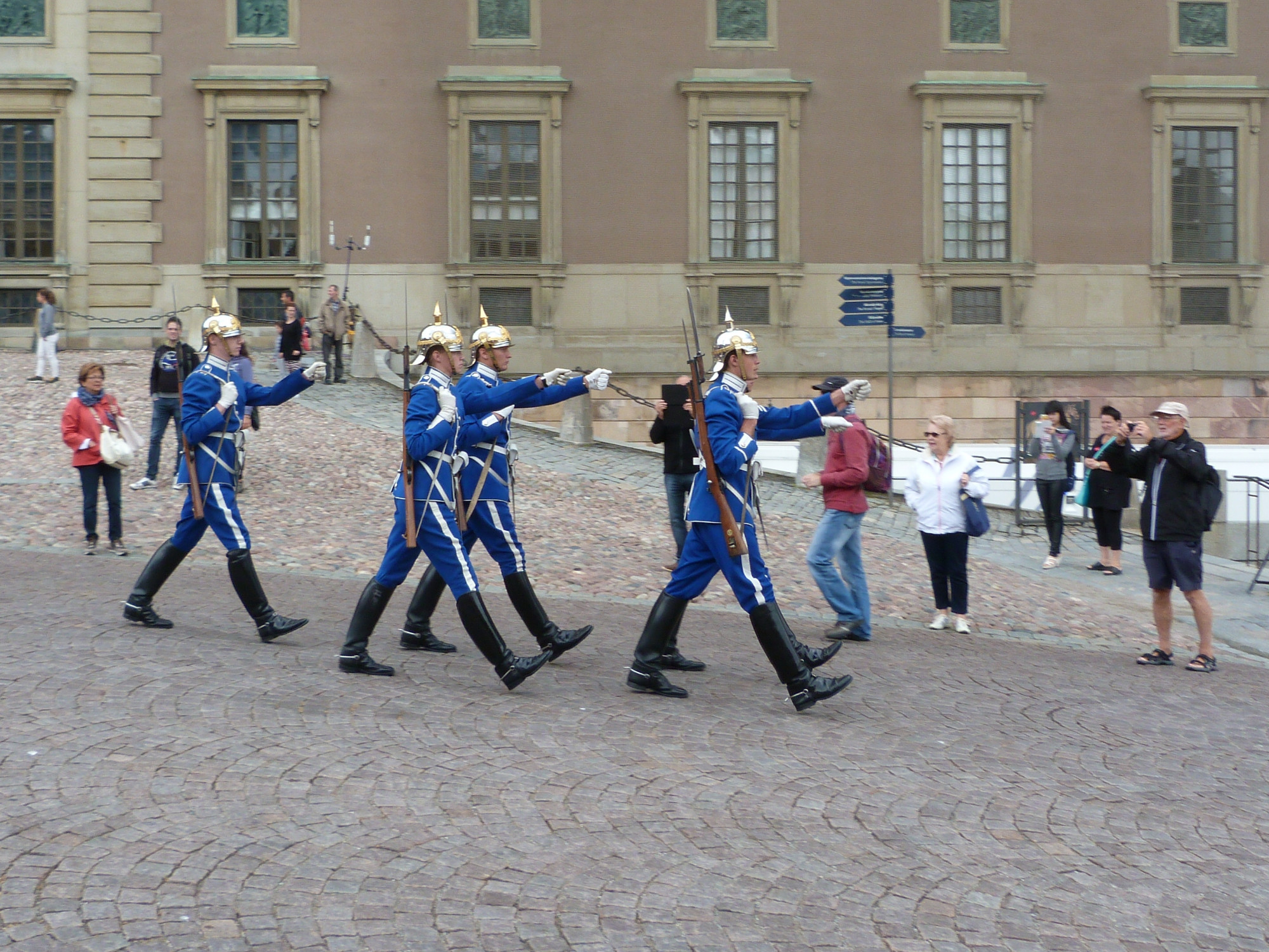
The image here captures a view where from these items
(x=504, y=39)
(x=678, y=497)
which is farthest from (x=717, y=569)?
(x=504, y=39)

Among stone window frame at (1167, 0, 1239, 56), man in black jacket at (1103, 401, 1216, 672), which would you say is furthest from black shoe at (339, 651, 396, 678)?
stone window frame at (1167, 0, 1239, 56)

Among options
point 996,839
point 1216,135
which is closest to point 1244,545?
point 1216,135

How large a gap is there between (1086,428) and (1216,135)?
12.4 metres

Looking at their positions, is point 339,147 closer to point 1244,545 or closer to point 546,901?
point 1244,545

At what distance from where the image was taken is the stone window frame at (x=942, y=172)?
26.2 meters

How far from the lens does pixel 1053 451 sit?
13516mm

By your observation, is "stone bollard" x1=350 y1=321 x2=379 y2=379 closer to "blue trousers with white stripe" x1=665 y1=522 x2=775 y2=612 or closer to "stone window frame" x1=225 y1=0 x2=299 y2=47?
"stone window frame" x1=225 y1=0 x2=299 y2=47

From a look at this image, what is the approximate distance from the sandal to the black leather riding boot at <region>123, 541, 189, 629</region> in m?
6.21

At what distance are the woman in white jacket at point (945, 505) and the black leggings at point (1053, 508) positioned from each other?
152 inches

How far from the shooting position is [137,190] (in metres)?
25.8

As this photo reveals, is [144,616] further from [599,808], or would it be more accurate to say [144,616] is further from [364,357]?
[364,357]

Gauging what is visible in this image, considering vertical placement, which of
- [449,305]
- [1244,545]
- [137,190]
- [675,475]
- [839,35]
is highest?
[839,35]

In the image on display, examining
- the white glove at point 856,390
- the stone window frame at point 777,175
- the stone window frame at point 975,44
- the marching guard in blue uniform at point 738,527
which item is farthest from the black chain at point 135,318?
the white glove at point 856,390

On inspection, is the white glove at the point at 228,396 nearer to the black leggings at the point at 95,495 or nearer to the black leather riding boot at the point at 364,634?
the black leather riding boot at the point at 364,634
